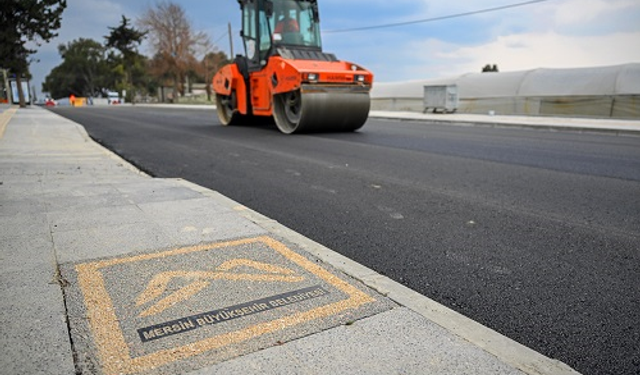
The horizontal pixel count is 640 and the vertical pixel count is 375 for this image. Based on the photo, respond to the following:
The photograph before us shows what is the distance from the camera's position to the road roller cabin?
Result: 10641 millimetres

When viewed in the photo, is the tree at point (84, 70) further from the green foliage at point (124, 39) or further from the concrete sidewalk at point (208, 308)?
the concrete sidewalk at point (208, 308)

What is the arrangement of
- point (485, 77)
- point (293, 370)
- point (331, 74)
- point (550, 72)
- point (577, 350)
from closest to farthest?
point (293, 370) < point (577, 350) < point (331, 74) < point (550, 72) < point (485, 77)

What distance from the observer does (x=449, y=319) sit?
2.23m

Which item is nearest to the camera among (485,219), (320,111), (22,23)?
(485,219)

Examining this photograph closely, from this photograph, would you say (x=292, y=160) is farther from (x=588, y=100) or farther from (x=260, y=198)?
(x=588, y=100)

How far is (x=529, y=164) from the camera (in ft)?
23.2

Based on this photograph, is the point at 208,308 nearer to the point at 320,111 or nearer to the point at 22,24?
the point at 320,111

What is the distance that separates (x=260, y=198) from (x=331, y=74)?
21.0 feet

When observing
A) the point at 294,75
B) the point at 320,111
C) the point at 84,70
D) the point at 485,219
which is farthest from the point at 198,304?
the point at 84,70

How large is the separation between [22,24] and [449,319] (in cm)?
4024

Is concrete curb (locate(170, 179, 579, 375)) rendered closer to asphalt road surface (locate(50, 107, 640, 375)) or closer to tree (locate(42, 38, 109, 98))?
asphalt road surface (locate(50, 107, 640, 375))

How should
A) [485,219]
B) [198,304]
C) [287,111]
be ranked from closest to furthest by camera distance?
[198,304] → [485,219] → [287,111]

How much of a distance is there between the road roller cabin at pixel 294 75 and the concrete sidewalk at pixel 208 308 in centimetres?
722

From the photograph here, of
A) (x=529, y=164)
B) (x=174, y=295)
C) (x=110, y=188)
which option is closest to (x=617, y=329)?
(x=174, y=295)
